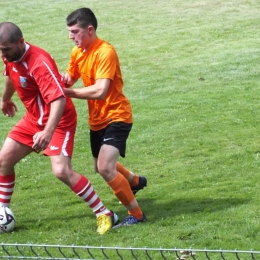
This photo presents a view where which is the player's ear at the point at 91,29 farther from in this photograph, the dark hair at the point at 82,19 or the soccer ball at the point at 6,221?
the soccer ball at the point at 6,221

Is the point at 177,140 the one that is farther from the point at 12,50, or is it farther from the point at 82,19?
the point at 12,50

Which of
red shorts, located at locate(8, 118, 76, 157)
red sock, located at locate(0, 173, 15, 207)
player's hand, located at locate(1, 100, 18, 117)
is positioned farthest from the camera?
player's hand, located at locate(1, 100, 18, 117)

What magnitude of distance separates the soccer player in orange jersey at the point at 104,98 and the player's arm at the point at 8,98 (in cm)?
72

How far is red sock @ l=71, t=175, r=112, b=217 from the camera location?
7.47 m

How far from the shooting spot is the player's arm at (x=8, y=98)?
7938mm

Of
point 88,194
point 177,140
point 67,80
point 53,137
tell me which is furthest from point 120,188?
point 177,140

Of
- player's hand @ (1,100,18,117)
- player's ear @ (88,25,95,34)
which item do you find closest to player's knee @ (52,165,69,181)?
player's hand @ (1,100,18,117)

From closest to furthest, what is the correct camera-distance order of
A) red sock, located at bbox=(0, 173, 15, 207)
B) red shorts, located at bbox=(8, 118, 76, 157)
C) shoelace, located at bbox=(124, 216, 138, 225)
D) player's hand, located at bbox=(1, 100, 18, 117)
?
red shorts, located at bbox=(8, 118, 76, 157), shoelace, located at bbox=(124, 216, 138, 225), red sock, located at bbox=(0, 173, 15, 207), player's hand, located at bbox=(1, 100, 18, 117)

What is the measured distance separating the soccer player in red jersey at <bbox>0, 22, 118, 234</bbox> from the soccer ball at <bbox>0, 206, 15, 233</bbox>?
232mm

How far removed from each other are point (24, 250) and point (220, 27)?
15.1m

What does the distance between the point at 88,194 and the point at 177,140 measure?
13.2 feet

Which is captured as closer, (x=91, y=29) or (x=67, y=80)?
(x=91, y=29)

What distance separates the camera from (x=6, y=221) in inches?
300

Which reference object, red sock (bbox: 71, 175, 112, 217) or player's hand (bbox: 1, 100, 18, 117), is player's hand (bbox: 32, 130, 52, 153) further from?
player's hand (bbox: 1, 100, 18, 117)
